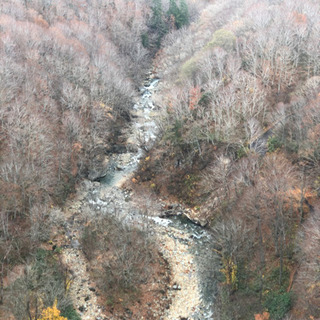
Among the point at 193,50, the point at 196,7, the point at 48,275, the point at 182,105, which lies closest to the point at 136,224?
the point at 48,275

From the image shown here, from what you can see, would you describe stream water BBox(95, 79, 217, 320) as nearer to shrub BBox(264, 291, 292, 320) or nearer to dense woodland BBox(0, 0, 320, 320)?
dense woodland BBox(0, 0, 320, 320)

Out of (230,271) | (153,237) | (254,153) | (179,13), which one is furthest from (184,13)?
(230,271)

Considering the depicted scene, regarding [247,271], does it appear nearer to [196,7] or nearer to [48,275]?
[48,275]

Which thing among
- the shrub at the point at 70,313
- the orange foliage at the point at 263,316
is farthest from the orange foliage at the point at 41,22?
the orange foliage at the point at 263,316

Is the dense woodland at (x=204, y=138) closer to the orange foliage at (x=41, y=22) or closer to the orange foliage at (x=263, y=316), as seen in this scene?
the orange foliage at (x=263, y=316)

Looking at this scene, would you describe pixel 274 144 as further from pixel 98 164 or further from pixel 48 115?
pixel 48 115

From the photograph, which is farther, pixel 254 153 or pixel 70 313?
pixel 254 153
